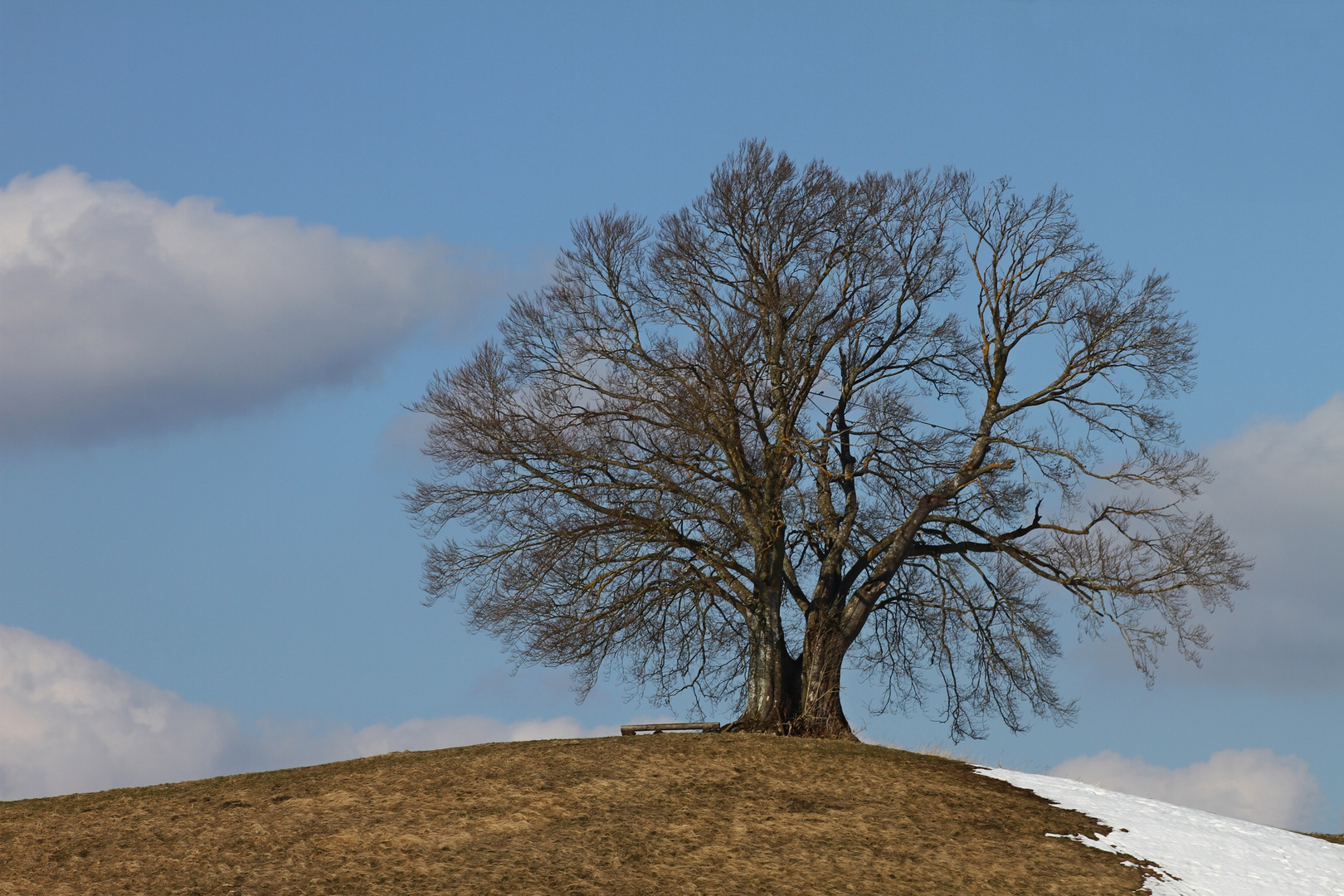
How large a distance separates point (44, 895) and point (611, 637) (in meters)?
9.22

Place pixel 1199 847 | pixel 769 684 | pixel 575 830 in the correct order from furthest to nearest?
1. pixel 769 684
2. pixel 1199 847
3. pixel 575 830

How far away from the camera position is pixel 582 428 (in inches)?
783

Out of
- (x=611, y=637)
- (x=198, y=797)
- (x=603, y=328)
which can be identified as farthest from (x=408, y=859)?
(x=603, y=328)

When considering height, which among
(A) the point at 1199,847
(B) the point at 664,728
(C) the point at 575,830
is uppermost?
(B) the point at 664,728

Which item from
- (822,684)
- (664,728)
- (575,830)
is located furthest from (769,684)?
(575,830)

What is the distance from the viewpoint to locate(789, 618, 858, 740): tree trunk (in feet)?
62.7

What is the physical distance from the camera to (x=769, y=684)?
19.4 m

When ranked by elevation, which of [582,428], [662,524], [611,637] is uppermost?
[582,428]

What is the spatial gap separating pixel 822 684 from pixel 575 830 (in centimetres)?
749

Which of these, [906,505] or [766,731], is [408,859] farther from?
[906,505]

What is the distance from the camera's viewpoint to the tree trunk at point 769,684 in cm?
1931

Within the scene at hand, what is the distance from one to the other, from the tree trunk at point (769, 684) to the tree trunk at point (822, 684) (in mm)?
225

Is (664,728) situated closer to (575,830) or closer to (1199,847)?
(575,830)

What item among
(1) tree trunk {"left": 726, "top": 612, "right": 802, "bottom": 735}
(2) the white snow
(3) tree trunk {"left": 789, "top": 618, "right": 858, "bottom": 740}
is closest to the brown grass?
(2) the white snow
